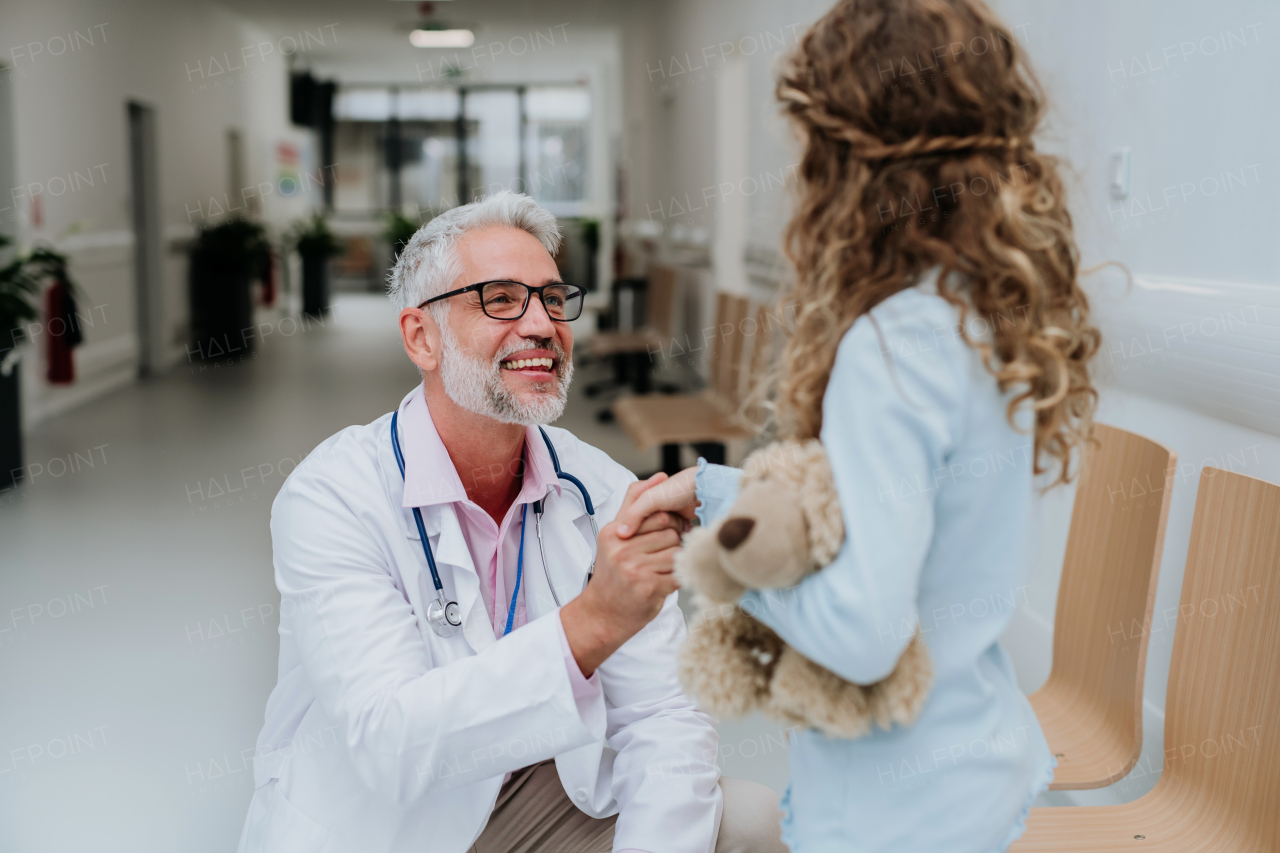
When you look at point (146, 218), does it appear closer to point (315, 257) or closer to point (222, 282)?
point (222, 282)

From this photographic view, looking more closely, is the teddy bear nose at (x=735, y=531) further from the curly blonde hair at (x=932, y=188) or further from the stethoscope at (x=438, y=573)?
the stethoscope at (x=438, y=573)

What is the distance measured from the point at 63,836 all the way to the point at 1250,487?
2509 millimetres

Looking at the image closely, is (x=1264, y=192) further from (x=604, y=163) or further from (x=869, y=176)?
(x=604, y=163)

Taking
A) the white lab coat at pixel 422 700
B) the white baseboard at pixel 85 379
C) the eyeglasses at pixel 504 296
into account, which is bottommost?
the white baseboard at pixel 85 379

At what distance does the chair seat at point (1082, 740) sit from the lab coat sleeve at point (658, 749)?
551mm

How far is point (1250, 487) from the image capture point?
4.80 ft

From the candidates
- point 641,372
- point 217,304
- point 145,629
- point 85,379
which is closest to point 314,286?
point 217,304

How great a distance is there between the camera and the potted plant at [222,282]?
1073 cm

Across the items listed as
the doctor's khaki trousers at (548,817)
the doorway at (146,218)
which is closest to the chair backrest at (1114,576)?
the doctor's khaki trousers at (548,817)

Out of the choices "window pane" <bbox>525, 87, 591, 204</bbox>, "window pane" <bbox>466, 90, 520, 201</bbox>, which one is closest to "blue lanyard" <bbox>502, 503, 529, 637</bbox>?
"window pane" <bbox>525, 87, 591, 204</bbox>

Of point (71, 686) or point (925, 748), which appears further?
point (71, 686)

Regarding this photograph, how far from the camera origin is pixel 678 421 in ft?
15.3

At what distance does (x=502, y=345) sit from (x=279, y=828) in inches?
29.8

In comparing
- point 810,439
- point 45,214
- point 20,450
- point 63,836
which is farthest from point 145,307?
point 810,439
